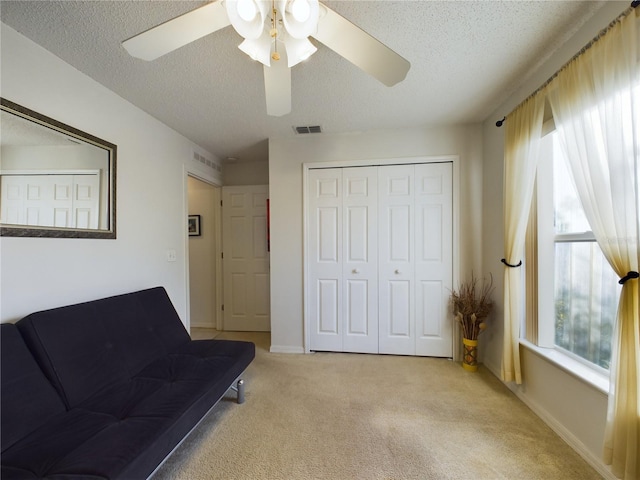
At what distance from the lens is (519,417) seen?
1806mm

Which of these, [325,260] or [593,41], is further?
[325,260]

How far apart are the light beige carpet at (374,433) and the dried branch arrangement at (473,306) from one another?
1.36ft

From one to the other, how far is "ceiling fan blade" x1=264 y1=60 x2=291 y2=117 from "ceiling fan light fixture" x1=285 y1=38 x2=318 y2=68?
41mm

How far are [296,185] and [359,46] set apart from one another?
1.92 m

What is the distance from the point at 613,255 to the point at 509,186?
37.2 inches

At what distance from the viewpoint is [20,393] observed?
1.16 metres

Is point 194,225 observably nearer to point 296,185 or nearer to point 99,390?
point 296,185

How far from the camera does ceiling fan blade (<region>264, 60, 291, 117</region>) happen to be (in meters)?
1.26

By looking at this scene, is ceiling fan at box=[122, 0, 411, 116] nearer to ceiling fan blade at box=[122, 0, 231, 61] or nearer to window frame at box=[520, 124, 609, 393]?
ceiling fan blade at box=[122, 0, 231, 61]

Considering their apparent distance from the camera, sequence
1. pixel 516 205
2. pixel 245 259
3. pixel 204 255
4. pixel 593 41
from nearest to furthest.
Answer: pixel 593 41 → pixel 516 205 → pixel 245 259 → pixel 204 255

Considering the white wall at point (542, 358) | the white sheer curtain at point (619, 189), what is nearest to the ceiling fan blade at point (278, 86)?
the white sheer curtain at point (619, 189)

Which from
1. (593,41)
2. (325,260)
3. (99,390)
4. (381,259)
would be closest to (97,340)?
(99,390)

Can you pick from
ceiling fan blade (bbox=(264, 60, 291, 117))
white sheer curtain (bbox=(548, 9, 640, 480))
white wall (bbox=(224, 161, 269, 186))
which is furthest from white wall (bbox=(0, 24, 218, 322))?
white sheer curtain (bbox=(548, 9, 640, 480))

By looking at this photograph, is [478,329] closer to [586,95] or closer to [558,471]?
[558,471]
